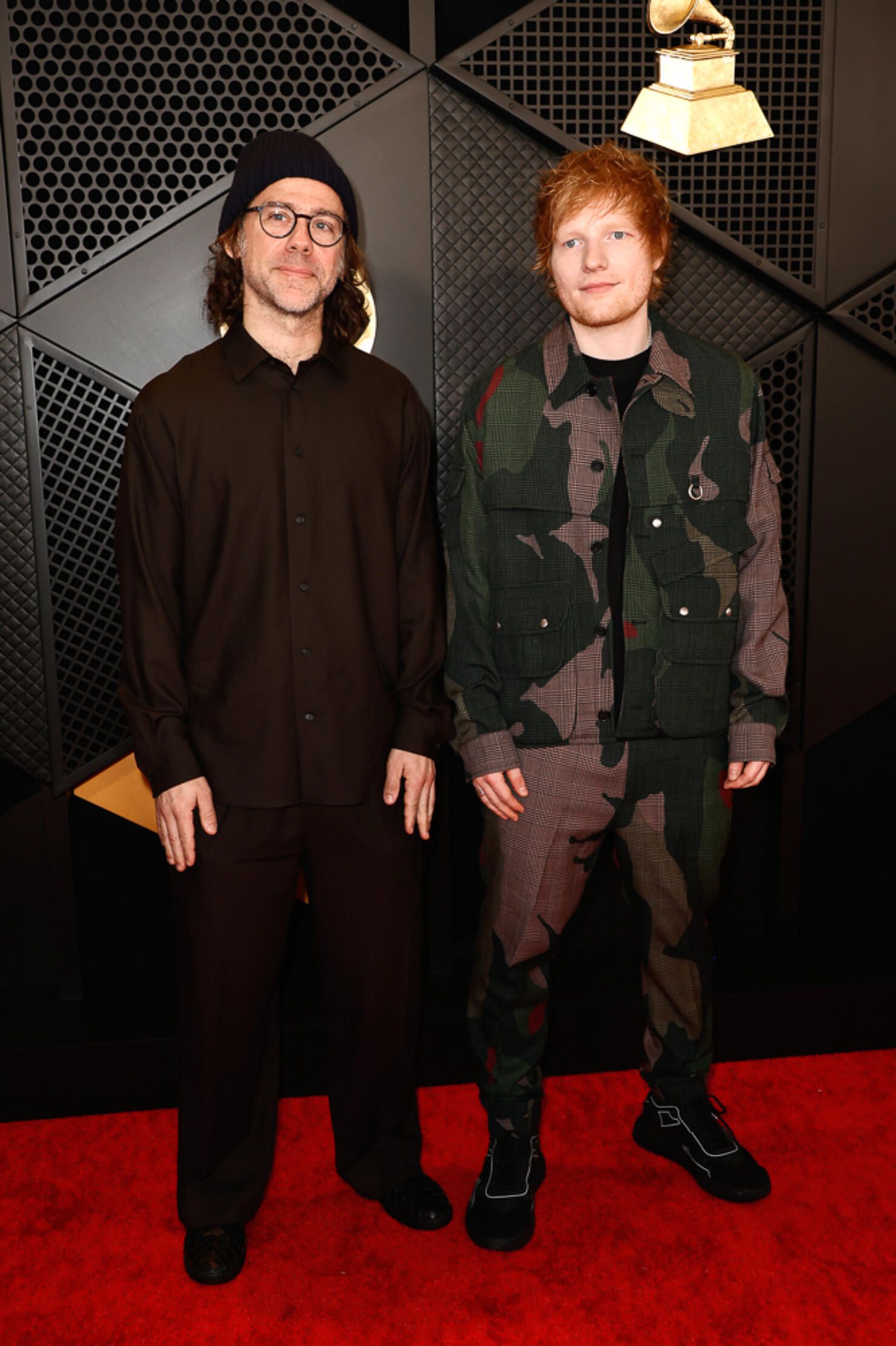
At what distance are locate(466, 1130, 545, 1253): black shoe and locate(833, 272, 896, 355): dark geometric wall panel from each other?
78.1 inches

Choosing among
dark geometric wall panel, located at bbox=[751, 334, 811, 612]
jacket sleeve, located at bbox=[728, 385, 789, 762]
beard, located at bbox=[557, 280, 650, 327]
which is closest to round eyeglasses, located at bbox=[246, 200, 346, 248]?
beard, located at bbox=[557, 280, 650, 327]

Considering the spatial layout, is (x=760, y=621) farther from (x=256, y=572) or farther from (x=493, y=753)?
(x=256, y=572)

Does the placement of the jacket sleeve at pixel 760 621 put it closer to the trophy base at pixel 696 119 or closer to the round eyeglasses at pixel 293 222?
the trophy base at pixel 696 119

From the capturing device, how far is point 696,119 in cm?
242

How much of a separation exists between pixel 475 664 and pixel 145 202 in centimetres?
130

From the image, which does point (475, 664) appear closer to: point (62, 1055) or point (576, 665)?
point (576, 665)

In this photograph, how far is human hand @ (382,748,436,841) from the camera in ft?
6.75

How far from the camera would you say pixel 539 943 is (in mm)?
2152

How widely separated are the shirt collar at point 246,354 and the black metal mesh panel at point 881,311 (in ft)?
4.45

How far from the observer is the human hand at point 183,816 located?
1.94 meters

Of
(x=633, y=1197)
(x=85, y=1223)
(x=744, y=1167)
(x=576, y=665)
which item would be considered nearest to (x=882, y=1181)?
(x=744, y=1167)

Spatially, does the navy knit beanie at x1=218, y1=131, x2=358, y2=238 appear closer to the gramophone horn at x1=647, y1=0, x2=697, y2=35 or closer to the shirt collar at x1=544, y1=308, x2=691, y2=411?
the shirt collar at x1=544, y1=308, x2=691, y2=411

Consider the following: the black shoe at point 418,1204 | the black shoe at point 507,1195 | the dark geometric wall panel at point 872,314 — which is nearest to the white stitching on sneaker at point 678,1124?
the black shoe at point 507,1195

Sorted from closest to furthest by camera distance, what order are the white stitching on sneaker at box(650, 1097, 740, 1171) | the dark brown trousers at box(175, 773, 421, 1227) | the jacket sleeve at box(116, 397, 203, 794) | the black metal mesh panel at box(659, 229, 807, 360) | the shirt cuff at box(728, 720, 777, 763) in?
the jacket sleeve at box(116, 397, 203, 794) < the dark brown trousers at box(175, 773, 421, 1227) < the shirt cuff at box(728, 720, 777, 763) < the white stitching on sneaker at box(650, 1097, 740, 1171) < the black metal mesh panel at box(659, 229, 807, 360)
